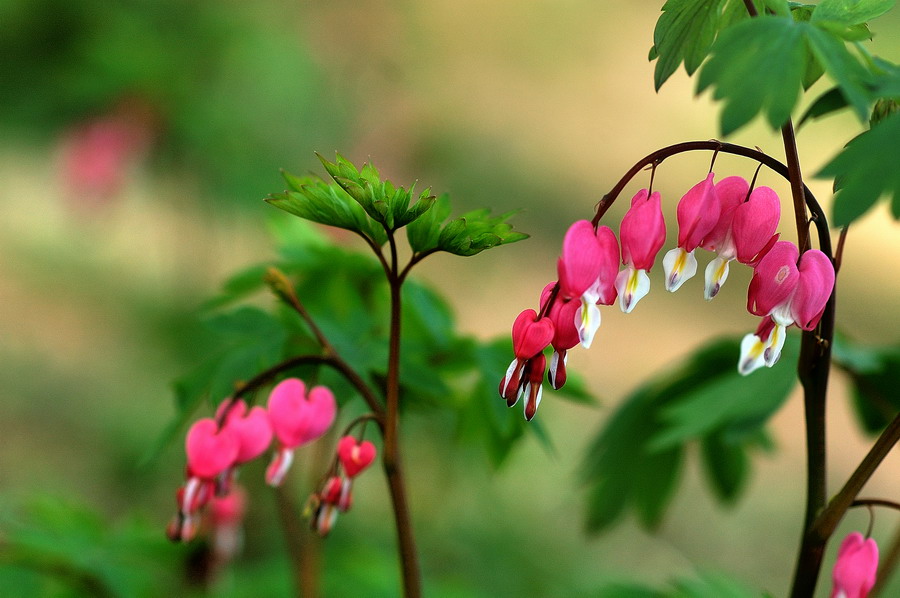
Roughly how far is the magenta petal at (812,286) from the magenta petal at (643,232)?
0.37 ft

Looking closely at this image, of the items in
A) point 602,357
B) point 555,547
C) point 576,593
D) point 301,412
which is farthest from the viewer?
point 602,357

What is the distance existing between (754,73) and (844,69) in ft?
0.25

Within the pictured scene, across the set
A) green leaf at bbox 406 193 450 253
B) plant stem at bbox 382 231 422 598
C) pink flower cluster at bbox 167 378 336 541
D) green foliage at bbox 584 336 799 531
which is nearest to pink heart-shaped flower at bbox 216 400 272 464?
pink flower cluster at bbox 167 378 336 541

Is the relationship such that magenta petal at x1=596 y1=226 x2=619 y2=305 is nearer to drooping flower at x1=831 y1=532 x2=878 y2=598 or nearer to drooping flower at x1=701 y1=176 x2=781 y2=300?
drooping flower at x1=701 y1=176 x2=781 y2=300

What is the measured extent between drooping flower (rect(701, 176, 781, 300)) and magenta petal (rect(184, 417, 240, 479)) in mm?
461

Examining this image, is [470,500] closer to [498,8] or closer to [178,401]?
[178,401]

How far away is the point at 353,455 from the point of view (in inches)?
30.9

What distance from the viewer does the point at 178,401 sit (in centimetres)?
103

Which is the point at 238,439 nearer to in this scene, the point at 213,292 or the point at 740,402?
the point at 740,402

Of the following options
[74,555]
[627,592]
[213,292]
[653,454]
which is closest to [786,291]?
[627,592]

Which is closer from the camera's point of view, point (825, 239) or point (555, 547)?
point (825, 239)

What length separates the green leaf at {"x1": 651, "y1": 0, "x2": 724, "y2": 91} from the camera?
2.31 ft

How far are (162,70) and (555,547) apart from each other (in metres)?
1.94

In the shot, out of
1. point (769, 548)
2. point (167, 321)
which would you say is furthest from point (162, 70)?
point (769, 548)
